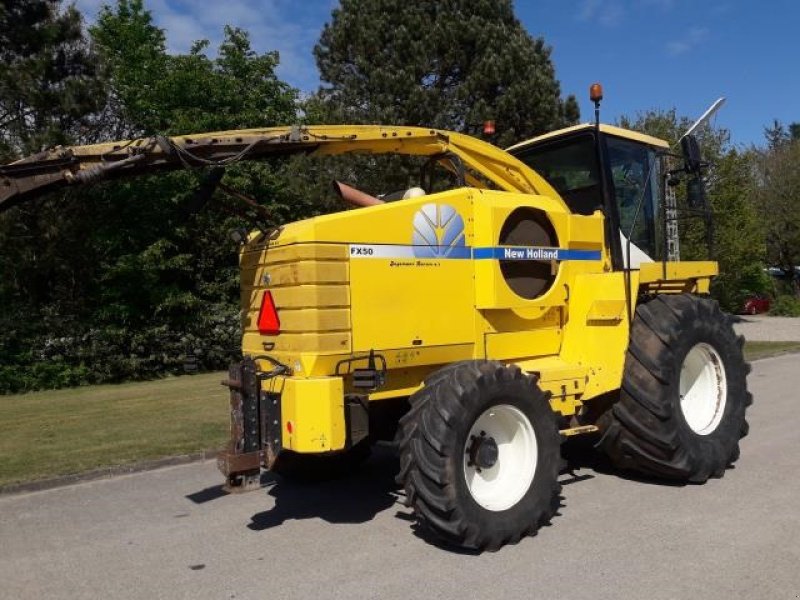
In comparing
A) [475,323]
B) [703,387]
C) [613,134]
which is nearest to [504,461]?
[475,323]

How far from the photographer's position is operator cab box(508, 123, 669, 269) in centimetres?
683

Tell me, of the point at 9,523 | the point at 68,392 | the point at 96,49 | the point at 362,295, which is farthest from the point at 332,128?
the point at 96,49

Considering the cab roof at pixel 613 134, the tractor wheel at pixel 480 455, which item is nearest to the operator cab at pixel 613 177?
the cab roof at pixel 613 134

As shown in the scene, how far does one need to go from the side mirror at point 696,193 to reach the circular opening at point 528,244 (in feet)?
6.23

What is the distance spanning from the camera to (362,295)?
516cm

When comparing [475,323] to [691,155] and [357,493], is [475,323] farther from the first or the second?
[691,155]

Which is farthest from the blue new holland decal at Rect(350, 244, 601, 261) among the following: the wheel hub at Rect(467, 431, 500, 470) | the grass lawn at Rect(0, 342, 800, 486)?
the grass lawn at Rect(0, 342, 800, 486)

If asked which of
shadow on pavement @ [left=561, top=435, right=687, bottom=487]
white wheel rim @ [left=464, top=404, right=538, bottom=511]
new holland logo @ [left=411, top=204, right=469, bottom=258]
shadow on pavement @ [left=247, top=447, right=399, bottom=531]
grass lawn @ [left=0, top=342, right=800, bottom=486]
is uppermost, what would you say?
new holland logo @ [left=411, top=204, right=469, bottom=258]

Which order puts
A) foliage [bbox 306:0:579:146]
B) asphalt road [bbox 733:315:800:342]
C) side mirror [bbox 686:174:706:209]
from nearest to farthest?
side mirror [bbox 686:174:706:209], foliage [bbox 306:0:579:146], asphalt road [bbox 733:315:800:342]

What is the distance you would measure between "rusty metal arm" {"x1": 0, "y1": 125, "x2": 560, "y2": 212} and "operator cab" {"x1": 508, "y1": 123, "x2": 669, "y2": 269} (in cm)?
92

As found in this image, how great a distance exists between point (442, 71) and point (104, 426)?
51.2ft

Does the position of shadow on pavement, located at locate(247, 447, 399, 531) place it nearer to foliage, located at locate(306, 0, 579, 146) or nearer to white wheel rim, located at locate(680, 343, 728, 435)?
white wheel rim, located at locate(680, 343, 728, 435)

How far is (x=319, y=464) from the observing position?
22.4 ft

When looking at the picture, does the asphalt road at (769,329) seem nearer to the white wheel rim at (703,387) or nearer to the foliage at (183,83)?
the white wheel rim at (703,387)
